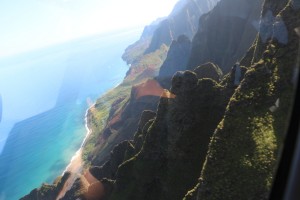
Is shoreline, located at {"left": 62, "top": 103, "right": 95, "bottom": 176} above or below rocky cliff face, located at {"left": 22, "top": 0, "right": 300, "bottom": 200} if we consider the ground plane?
below

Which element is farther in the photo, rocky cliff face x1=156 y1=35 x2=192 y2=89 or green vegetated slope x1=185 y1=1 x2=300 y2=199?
rocky cliff face x1=156 y1=35 x2=192 y2=89

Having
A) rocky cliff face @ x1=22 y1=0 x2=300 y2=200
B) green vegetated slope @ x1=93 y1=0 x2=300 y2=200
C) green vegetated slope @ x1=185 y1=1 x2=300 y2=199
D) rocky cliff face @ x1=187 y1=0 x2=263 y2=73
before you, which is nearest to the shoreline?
rocky cliff face @ x1=187 y1=0 x2=263 y2=73

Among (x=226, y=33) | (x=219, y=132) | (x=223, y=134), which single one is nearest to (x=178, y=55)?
(x=226, y=33)

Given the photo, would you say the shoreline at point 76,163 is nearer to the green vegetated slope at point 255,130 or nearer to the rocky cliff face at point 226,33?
the rocky cliff face at point 226,33

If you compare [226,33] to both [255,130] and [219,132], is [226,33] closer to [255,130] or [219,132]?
[219,132]

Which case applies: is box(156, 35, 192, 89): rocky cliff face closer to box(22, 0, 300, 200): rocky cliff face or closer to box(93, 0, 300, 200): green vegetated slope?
box(22, 0, 300, 200): rocky cliff face

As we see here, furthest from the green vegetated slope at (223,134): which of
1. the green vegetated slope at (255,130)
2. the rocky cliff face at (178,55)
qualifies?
the rocky cliff face at (178,55)

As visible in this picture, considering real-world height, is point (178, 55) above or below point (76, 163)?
above
